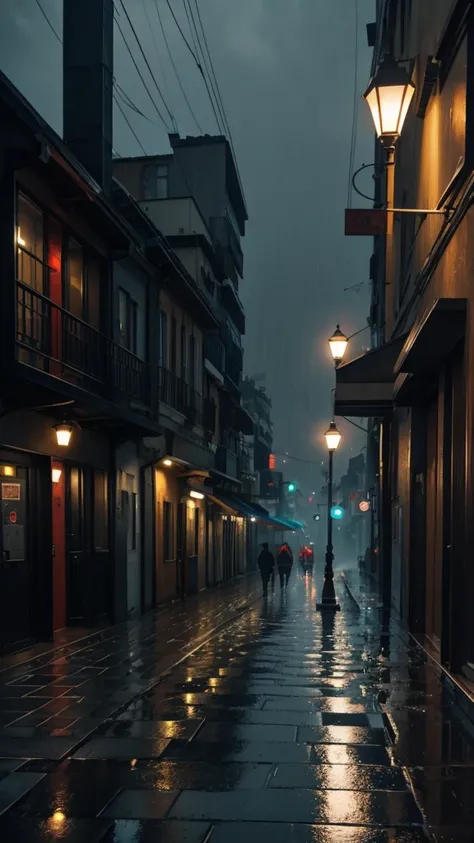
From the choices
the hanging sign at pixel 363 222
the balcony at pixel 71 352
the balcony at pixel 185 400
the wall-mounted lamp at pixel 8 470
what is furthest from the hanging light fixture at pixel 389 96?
the balcony at pixel 185 400

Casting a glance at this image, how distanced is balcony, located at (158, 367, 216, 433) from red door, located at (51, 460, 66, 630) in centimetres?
780

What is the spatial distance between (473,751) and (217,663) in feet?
18.5

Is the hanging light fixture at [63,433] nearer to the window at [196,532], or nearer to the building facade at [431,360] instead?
the building facade at [431,360]

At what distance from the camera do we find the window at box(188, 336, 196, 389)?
27.9 metres

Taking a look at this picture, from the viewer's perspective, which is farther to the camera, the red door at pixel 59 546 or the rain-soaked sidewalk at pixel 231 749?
the red door at pixel 59 546

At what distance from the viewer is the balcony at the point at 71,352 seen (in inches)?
517

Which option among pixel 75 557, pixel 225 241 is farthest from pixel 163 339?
pixel 225 241

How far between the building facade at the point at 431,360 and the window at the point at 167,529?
19.6 feet

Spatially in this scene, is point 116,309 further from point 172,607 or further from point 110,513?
point 172,607

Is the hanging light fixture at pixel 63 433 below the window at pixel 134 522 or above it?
above

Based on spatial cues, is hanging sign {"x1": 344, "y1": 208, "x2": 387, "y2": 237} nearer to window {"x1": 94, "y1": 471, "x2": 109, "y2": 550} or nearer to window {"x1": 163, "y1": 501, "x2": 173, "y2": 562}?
window {"x1": 94, "y1": 471, "x2": 109, "y2": 550}

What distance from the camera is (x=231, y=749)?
7.61m

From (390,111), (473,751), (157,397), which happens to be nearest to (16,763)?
(473,751)

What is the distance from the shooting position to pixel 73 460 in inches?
622
